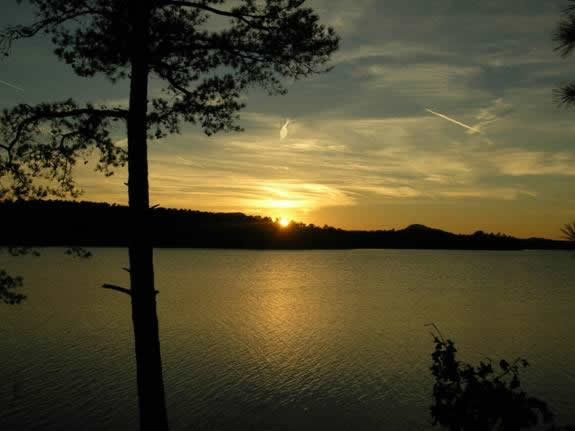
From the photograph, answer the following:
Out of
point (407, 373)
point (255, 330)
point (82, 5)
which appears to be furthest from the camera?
point (255, 330)

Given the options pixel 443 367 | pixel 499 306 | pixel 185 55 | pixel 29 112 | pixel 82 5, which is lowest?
pixel 499 306

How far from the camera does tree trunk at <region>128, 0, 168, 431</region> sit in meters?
9.03

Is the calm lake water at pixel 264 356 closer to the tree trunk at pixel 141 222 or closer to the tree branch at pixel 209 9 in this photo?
the tree trunk at pixel 141 222

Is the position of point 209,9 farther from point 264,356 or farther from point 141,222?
point 264,356

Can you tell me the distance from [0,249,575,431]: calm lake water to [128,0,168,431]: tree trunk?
513 cm

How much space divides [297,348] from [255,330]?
5721 mm

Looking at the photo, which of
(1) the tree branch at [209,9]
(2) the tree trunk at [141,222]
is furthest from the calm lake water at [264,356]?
(1) the tree branch at [209,9]

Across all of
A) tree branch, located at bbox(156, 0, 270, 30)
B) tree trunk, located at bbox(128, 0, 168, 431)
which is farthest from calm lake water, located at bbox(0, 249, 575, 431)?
tree branch, located at bbox(156, 0, 270, 30)

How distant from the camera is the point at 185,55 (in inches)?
386

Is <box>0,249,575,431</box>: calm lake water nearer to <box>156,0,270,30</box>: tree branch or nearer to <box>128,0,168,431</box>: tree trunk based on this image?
<box>128,0,168,431</box>: tree trunk

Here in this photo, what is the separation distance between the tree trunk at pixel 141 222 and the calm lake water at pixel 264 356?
16.8 feet

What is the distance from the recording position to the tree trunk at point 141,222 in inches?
356

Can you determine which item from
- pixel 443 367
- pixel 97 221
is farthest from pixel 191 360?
pixel 97 221

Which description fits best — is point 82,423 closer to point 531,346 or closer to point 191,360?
point 191,360
